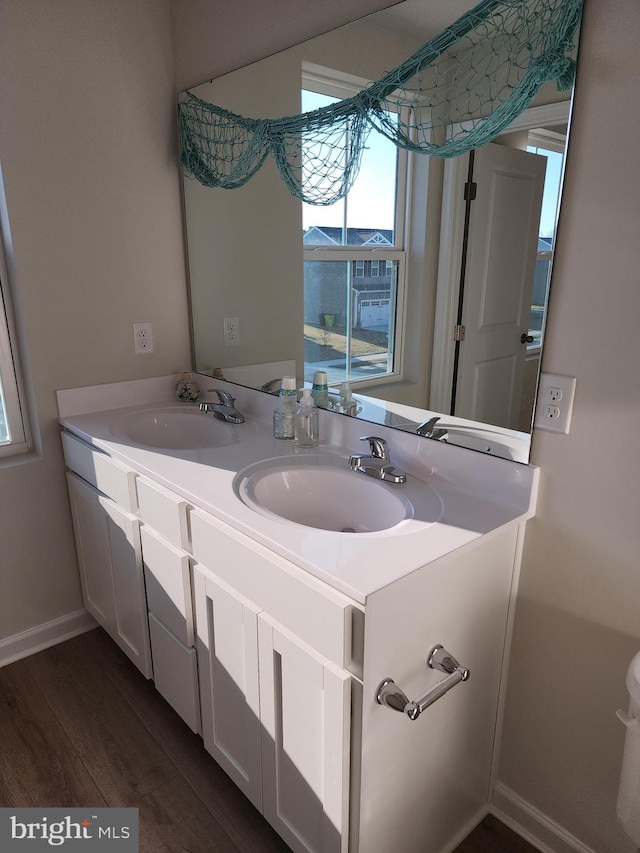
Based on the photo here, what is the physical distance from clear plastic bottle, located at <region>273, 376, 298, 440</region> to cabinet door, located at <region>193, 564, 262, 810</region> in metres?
0.52

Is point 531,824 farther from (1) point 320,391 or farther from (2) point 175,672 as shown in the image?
(1) point 320,391

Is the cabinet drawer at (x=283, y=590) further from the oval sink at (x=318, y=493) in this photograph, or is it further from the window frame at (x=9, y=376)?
the window frame at (x=9, y=376)

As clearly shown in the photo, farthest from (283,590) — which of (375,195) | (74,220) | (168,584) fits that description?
(74,220)

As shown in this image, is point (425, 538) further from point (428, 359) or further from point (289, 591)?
point (428, 359)

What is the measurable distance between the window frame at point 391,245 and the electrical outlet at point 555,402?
40 cm

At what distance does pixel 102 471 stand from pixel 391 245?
3.55 ft

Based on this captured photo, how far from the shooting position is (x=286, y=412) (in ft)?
5.75

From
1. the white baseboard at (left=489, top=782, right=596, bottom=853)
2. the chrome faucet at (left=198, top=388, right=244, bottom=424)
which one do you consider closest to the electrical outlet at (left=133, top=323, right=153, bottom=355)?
the chrome faucet at (left=198, top=388, right=244, bottom=424)

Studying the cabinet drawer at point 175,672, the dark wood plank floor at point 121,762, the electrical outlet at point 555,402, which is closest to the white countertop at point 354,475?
the electrical outlet at point 555,402

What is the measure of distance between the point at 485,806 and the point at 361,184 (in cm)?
163

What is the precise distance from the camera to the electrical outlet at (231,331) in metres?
2.09

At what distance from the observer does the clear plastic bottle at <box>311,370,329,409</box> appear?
175cm

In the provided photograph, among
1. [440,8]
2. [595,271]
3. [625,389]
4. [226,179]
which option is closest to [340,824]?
[625,389]

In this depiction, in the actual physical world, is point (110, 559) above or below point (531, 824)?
above
